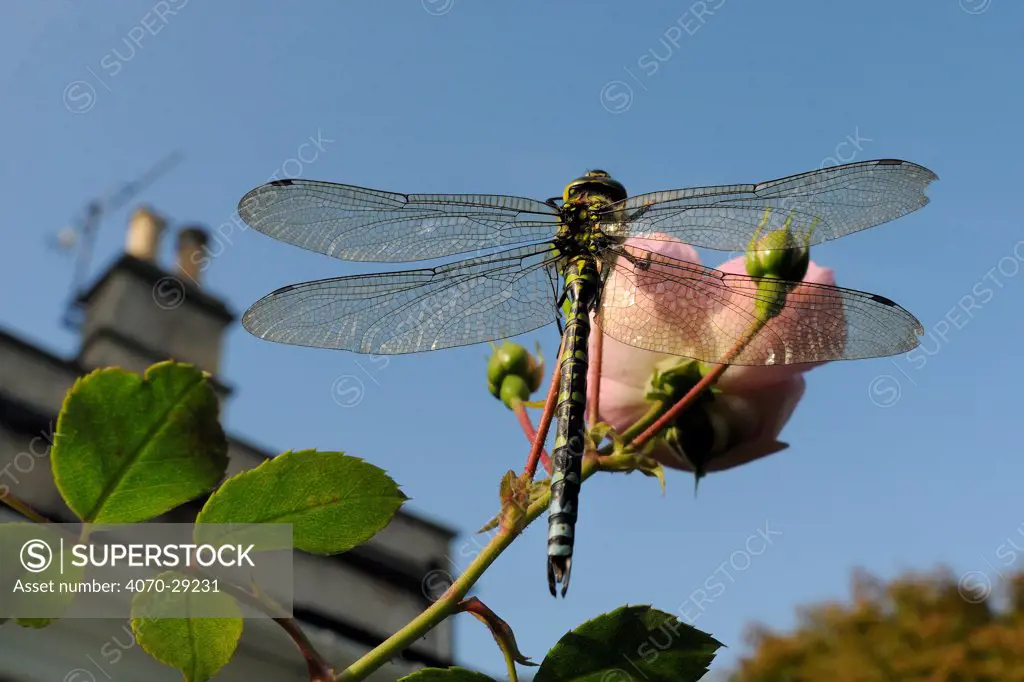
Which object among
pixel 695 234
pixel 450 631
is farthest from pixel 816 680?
pixel 695 234

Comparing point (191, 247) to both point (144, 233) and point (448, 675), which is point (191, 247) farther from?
point (448, 675)

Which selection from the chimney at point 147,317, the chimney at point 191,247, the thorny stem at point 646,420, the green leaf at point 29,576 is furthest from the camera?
the chimney at point 191,247

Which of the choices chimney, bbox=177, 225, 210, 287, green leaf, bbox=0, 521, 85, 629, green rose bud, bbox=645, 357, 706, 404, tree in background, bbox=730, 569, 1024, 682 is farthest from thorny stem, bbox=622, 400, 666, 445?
tree in background, bbox=730, 569, 1024, 682

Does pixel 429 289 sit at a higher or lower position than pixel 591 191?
lower

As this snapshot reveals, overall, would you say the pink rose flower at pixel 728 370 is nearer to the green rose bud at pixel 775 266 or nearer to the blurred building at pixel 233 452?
the green rose bud at pixel 775 266

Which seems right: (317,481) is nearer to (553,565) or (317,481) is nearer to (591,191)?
(553,565)

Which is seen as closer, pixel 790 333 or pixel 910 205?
pixel 790 333

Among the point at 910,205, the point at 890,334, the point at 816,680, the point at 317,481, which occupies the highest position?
the point at 816,680

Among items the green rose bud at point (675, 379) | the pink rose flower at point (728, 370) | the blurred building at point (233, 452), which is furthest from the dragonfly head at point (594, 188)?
the blurred building at point (233, 452)
